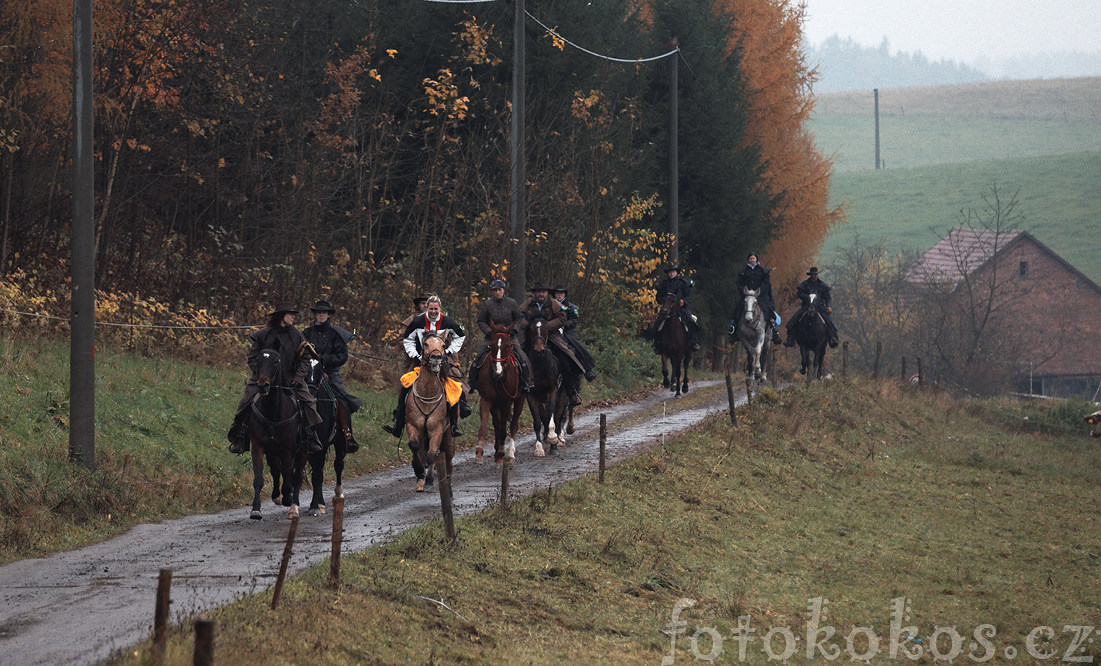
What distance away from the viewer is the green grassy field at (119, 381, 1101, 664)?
995 centimetres

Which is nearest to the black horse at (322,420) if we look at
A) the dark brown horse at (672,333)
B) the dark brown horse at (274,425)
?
the dark brown horse at (274,425)

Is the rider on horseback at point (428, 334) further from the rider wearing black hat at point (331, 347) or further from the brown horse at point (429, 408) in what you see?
the rider wearing black hat at point (331, 347)

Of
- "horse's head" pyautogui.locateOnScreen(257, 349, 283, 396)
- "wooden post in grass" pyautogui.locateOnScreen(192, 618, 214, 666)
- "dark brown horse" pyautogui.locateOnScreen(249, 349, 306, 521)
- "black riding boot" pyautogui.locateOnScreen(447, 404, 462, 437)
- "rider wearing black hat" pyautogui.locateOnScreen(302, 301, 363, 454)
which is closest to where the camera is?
"wooden post in grass" pyautogui.locateOnScreen(192, 618, 214, 666)

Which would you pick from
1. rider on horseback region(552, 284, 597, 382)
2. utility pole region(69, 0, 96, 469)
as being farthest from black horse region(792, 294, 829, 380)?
utility pole region(69, 0, 96, 469)

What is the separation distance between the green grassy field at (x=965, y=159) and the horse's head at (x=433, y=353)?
219ft

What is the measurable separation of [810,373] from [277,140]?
13997 mm

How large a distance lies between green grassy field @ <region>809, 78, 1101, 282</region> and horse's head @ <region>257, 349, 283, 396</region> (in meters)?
69.0

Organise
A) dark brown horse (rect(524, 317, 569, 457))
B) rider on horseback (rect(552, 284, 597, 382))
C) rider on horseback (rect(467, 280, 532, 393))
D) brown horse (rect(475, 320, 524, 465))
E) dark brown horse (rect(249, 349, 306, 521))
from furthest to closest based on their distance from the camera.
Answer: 1. rider on horseback (rect(552, 284, 597, 382))
2. dark brown horse (rect(524, 317, 569, 457))
3. rider on horseback (rect(467, 280, 532, 393))
4. brown horse (rect(475, 320, 524, 465))
5. dark brown horse (rect(249, 349, 306, 521))

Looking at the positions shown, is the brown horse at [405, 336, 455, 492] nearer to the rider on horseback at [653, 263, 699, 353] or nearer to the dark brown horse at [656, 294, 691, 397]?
the dark brown horse at [656, 294, 691, 397]

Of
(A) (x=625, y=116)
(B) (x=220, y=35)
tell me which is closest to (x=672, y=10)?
(A) (x=625, y=116)

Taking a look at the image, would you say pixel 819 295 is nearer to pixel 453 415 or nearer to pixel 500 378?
pixel 500 378

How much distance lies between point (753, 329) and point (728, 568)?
13922 mm

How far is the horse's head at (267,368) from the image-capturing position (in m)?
13.6

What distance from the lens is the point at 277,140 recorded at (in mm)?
27781
